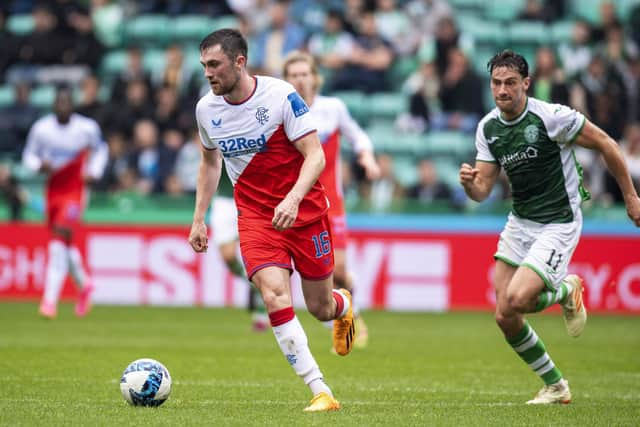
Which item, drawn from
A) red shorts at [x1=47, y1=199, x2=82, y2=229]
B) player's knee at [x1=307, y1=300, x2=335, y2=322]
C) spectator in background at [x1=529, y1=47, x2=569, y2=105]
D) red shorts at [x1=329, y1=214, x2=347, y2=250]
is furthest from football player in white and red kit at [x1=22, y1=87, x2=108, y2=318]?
player's knee at [x1=307, y1=300, x2=335, y2=322]

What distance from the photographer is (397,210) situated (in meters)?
18.8

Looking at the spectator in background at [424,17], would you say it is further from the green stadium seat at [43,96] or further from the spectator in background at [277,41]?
the green stadium seat at [43,96]

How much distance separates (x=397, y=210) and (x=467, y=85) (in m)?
3.65

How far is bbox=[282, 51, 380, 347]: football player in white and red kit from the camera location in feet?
39.5

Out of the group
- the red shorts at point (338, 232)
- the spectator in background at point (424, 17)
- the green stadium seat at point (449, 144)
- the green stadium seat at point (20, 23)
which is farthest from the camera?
the green stadium seat at point (20, 23)

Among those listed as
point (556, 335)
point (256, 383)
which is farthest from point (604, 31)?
point (256, 383)

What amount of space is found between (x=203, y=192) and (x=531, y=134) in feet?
7.85

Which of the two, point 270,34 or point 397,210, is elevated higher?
point 270,34

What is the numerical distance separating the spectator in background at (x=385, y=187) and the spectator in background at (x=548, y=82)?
8.95 feet

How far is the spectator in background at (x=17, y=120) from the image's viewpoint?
22344mm

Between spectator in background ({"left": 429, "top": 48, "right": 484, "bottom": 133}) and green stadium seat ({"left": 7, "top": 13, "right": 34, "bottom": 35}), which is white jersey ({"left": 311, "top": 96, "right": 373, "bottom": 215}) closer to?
spectator in background ({"left": 429, "top": 48, "right": 484, "bottom": 133})

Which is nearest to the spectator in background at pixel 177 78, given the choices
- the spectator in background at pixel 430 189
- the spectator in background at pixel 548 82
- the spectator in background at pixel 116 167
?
the spectator in background at pixel 116 167

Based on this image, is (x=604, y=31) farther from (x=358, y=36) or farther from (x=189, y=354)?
(x=189, y=354)

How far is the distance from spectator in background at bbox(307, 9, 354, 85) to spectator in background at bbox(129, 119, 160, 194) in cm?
335
